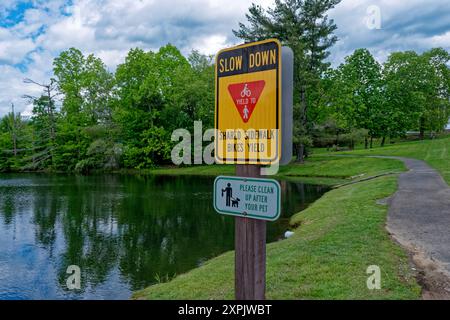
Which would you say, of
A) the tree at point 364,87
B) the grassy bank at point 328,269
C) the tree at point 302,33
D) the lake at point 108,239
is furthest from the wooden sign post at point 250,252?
the tree at point 364,87

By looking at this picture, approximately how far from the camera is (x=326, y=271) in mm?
6004

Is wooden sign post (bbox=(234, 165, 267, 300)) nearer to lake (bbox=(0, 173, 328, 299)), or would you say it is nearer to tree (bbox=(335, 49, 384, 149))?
lake (bbox=(0, 173, 328, 299))

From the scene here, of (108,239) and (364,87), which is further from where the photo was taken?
(364,87)

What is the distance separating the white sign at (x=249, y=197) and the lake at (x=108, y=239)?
5398mm

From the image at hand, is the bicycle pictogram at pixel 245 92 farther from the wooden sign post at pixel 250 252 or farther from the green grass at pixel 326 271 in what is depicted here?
the green grass at pixel 326 271

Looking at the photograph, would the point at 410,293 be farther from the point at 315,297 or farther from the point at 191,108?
the point at 191,108

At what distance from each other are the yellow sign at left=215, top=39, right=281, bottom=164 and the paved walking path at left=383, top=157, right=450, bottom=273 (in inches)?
188

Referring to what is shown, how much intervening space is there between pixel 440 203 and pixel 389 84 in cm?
3981

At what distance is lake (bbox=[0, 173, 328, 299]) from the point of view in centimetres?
853

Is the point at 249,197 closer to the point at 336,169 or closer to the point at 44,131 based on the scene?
the point at 336,169

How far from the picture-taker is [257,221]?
118 inches

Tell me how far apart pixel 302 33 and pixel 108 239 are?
29518mm

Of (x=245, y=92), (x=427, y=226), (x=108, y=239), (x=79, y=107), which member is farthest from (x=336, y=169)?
(x=79, y=107)

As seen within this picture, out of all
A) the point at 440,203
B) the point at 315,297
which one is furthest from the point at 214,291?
the point at 440,203
